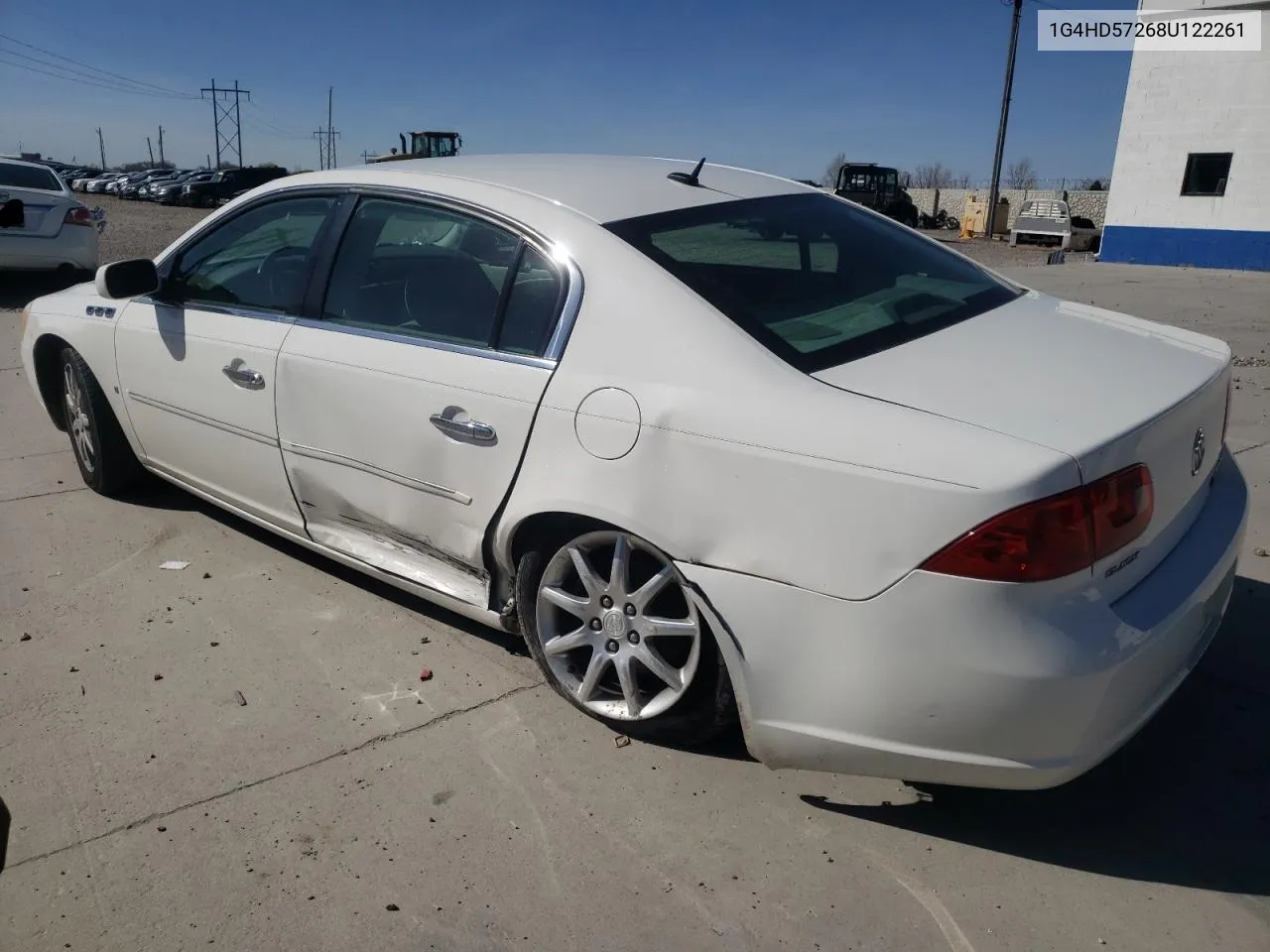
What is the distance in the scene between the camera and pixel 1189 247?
21.1 m

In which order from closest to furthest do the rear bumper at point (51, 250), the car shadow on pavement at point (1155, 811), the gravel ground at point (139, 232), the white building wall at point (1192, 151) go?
the car shadow on pavement at point (1155, 811), the rear bumper at point (51, 250), the gravel ground at point (139, 232), the white building wall at point (1192, 151)

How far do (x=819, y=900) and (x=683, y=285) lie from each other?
1.49m

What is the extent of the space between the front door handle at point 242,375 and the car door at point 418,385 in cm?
14

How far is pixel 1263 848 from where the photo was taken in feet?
7.68

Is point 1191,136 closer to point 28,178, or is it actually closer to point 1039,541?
point 28,178

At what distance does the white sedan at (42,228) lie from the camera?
1072 cm

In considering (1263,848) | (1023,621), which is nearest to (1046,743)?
(1023,621)

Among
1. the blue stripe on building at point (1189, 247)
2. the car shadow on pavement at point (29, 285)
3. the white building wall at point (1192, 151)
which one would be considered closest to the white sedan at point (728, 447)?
the car shadow on pavement at point (29, 285)

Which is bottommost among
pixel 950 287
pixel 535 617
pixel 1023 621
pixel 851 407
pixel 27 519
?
pixel 27 519

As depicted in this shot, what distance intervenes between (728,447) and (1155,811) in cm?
142

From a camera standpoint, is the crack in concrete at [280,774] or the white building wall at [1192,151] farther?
the white building wall at [1192,151]

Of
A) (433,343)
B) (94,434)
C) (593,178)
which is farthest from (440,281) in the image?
(94,434)

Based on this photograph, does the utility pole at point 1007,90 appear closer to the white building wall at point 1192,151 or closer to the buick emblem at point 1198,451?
the white building wall at point 1192,151

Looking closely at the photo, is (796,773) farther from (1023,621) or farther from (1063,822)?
→ (1023,621)
